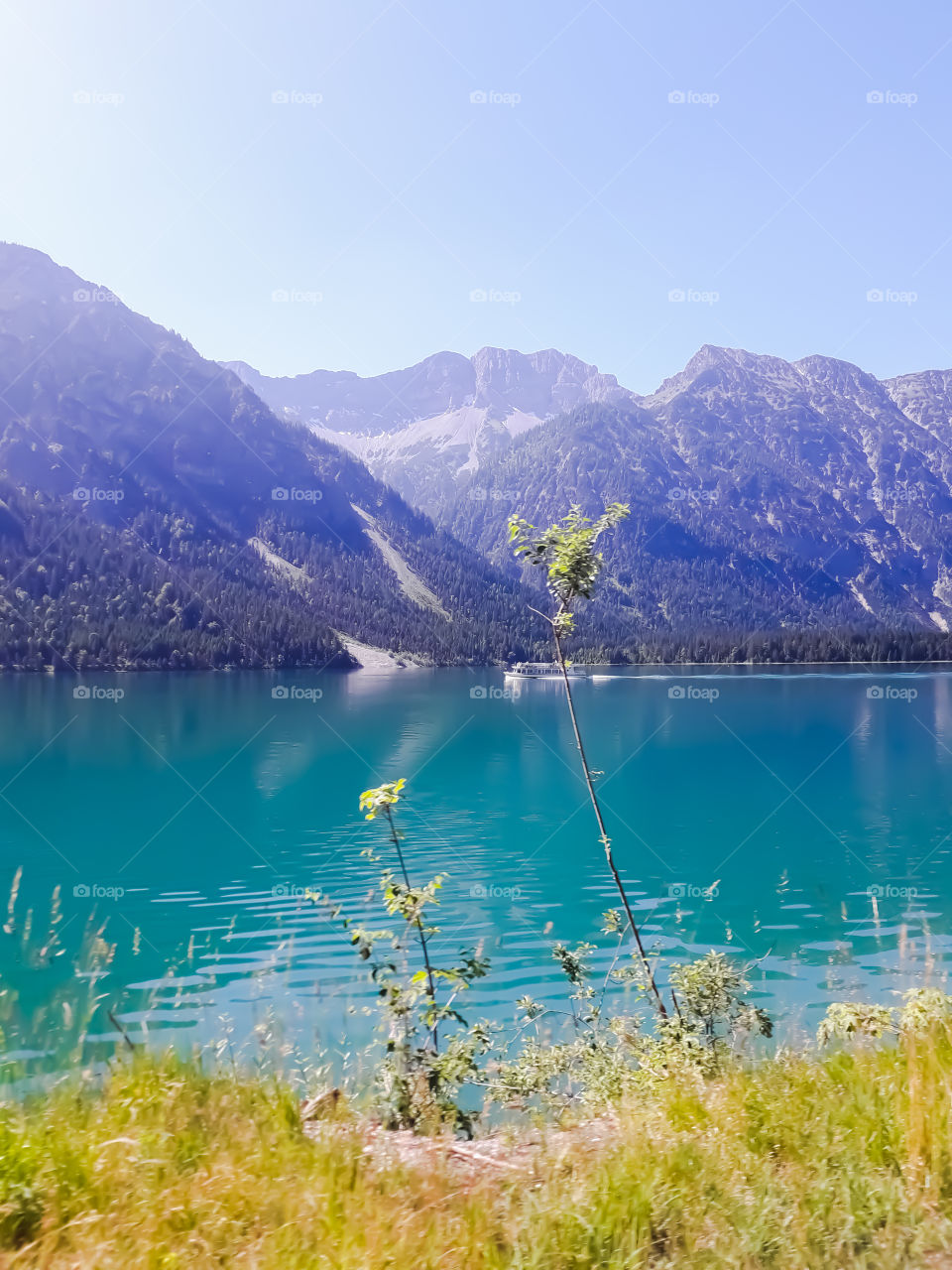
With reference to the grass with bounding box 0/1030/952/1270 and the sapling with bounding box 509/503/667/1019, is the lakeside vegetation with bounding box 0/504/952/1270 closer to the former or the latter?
the grass with bounding box 0/1030/952/1270

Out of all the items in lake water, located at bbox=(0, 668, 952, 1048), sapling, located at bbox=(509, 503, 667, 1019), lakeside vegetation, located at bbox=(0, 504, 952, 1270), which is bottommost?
lake water, located at bbox=(0, 668, 952, 1048)

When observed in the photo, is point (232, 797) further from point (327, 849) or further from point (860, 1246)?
point (860, 1246)

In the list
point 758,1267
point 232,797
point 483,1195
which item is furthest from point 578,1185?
point 232,797

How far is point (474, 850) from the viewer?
37.9m

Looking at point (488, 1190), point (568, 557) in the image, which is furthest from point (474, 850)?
point (488, 1190)

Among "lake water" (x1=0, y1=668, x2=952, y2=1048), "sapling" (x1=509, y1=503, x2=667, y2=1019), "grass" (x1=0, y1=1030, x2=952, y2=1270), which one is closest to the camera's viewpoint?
"grass" (x1=0, y1=1030, x2=952, y2=1270)

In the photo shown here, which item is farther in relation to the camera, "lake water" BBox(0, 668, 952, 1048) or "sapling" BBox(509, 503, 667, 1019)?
"lake water" BBox(0, 668, 952, 1048)

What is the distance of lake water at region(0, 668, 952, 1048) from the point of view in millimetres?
21016

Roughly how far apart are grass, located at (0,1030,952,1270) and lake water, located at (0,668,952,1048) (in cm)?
367

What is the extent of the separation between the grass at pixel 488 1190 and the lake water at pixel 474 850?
144 inches

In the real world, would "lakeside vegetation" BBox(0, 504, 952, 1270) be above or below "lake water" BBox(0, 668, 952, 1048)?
above

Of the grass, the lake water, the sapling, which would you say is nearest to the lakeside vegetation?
the grass

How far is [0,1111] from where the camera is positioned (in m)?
4.91

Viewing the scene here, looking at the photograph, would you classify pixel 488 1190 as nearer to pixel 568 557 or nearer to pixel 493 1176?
pixel 493 1176
